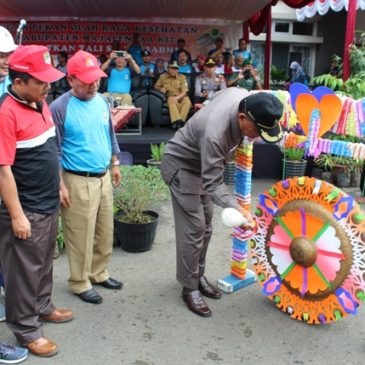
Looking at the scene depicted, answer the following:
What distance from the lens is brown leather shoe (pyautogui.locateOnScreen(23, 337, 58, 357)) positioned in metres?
2.54

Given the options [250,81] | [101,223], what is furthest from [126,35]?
[101,223]

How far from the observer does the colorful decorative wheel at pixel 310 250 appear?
2646mm

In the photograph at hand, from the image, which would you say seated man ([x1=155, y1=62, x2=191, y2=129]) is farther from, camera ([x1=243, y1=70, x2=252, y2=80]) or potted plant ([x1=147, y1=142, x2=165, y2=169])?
potted plant ([x1=147, y1=142, x2=165, y2=169])

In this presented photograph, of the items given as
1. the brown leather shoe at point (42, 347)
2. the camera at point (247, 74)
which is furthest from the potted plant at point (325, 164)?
the brown leather shoe at point (42, 347)

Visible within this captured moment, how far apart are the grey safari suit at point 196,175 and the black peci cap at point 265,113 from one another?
0.17 m

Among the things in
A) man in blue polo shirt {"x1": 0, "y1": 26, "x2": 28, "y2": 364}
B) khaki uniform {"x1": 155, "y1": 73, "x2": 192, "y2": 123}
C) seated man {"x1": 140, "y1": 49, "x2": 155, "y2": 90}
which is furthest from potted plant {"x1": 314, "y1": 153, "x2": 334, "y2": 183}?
man in blue polo shirt {"x1": 0, "y1": 26, "x2": 28, "y2": 364}

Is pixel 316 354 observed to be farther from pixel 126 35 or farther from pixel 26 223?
pixel 126 35

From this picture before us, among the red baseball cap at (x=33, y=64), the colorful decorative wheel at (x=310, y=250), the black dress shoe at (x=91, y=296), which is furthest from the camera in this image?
the black dress shoe at (x=91, y=296)

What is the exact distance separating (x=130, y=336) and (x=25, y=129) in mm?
1361

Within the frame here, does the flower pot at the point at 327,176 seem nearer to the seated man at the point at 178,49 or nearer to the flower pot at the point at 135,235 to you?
the flower pot at the point at 135,235

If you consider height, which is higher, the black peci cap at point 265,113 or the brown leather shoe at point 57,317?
the black peci cap at point 265,113

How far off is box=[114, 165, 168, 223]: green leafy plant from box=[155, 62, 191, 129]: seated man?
13.4 feet

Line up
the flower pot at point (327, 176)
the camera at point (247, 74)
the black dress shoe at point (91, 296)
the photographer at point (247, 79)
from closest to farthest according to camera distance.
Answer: the black dress shoe at point (91, 296) < the flower pot at point (327, 176) < the photographer at point (247, 79) < the camera at point (247, 74)

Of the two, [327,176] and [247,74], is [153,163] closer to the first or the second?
[327,176]
